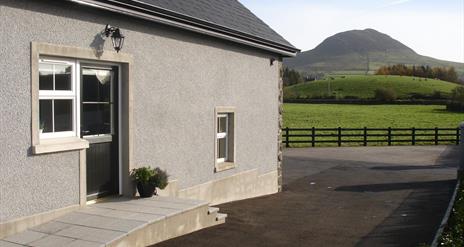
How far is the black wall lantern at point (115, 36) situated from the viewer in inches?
296

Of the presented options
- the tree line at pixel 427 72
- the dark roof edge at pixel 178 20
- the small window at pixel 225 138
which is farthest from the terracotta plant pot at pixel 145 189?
the tree line at pixel 427 72

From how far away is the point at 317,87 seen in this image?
104250mm

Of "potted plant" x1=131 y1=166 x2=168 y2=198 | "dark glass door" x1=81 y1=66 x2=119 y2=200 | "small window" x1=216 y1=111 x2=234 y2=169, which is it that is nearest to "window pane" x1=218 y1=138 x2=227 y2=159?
"small window" x1=216 y1=111 x2=234 y2=169

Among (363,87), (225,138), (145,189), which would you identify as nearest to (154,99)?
(145,189)

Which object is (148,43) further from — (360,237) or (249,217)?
(360,237)

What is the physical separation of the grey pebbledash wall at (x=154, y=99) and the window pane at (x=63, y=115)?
1.42ft

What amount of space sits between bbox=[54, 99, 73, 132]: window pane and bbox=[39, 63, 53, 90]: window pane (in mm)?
267

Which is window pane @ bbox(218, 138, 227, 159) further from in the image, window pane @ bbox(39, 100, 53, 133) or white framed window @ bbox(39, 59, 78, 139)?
window pane @ bbox(39, 100, 53, 133)

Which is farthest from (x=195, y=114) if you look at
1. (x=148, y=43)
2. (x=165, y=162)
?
(x=148, y=43)

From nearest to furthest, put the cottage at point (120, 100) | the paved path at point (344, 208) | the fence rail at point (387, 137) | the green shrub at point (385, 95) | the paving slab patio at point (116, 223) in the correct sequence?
the paving slab patio at point (116, 223) → the cottage at point (120, 100) → the paved path at point (344, 208) → the fence rail at point (387, 137) → the green shrub at point (385, 95)

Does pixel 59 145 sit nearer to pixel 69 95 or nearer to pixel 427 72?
pixel 69 95

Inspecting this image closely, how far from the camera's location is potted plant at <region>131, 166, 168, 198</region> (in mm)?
8117

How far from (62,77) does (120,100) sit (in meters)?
1.19

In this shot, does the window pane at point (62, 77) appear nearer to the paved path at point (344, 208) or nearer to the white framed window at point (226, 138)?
the paved path at point (344, 208)
